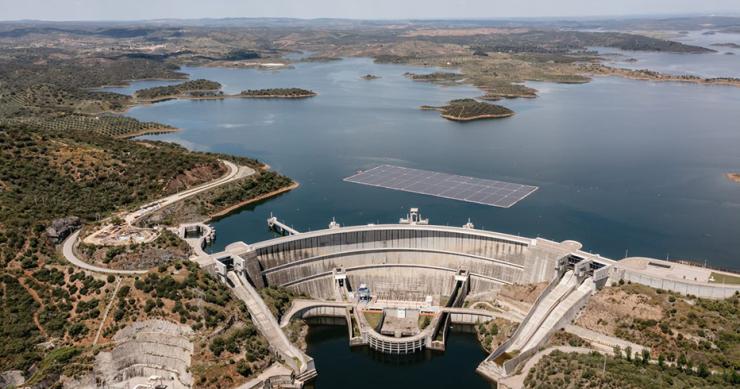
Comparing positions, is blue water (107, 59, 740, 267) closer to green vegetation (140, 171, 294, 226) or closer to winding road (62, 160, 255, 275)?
green vegetation (140, 171, 294, 226)

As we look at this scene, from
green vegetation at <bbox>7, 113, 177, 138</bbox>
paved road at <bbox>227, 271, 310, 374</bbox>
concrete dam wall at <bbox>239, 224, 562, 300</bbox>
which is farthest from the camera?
Answer: green vegetation at <bbox>7, 113, 177, 138</bbox>

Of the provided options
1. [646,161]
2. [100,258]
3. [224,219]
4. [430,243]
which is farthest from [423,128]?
[100,258]

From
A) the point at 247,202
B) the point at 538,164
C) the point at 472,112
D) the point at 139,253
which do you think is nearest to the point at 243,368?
the point at 139,253

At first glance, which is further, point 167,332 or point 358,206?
point 358,206

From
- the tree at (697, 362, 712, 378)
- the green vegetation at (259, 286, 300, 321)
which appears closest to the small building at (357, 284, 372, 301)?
the green vegetation at (259, 286, 300, 321)

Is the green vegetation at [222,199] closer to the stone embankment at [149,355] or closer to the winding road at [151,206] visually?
the winding road at [151,206]

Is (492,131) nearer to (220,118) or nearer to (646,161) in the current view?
(646,161)

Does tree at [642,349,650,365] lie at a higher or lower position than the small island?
lower

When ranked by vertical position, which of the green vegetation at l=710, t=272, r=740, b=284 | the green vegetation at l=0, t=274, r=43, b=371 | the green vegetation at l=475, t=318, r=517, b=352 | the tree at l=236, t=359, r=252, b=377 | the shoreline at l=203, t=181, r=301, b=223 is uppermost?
the green vegetation at l=710, t=272, r=740, b=284
